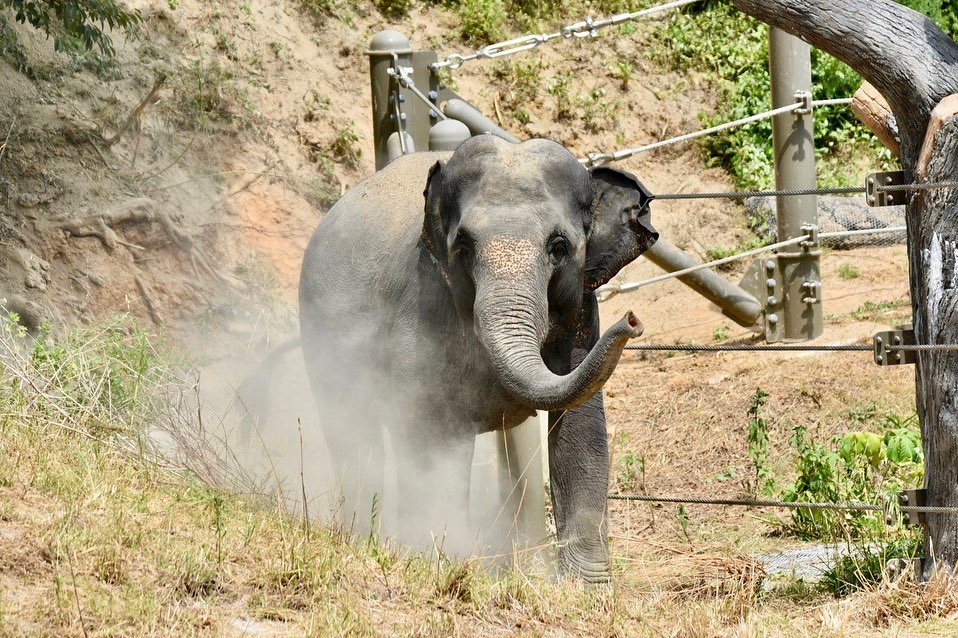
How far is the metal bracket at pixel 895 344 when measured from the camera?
4.91m

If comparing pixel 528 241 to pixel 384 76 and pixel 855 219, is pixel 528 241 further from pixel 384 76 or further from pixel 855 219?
pixel 855 219

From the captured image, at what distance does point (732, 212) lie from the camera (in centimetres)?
1396

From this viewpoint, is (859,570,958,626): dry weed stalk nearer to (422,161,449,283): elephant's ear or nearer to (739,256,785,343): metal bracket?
(422,161,449,283): elephant's ear

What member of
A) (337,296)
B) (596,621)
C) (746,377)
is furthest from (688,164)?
(596,621)

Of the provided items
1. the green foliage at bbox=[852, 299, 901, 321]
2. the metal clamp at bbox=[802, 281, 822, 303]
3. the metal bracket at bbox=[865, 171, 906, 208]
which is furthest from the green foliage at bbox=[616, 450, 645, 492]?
the green foliage at bbox=[852, 299, 901, 321]

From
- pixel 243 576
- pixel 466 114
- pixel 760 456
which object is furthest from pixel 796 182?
pixel 243 576

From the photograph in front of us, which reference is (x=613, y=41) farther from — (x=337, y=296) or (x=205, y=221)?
Result: (x=337, y=296)

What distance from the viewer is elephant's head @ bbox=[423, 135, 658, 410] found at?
4.65 m

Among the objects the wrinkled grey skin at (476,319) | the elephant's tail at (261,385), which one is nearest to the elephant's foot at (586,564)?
the wrinkled grey skin at (476,319)

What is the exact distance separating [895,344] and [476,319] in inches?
61.3

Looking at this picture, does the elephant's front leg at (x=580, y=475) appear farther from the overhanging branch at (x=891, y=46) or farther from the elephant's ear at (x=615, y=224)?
the overhanging branch at (x=891, y=46)

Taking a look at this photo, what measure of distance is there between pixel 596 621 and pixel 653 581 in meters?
1.14

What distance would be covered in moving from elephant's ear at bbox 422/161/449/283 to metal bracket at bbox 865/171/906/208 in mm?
1636

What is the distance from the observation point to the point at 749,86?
50.1 feet
